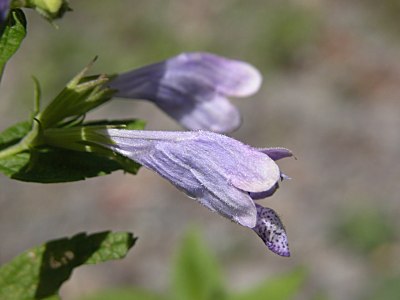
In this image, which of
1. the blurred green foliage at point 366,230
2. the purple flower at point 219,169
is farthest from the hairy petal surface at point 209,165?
the blurred green foliage at point 366,230

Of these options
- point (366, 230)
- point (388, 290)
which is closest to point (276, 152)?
point (388, 290)

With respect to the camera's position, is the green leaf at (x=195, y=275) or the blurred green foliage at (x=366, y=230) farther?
the blurred green foliage at (x=366, y=230)

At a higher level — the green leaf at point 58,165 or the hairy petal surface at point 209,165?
the hairy petal surface at point 209,165

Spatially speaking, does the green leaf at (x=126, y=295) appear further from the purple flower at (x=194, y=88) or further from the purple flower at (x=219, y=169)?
the purple flower at (x=219, y=169)

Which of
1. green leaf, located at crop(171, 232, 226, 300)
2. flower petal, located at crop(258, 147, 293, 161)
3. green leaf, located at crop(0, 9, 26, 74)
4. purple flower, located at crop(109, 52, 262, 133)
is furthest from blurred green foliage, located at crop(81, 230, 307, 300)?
green leaf, located at crop(0, 9, 26, 74)

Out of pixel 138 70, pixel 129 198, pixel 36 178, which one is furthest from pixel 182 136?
pixel 129 198

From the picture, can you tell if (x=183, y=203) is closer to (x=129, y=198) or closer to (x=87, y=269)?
(x=129, y=198)
